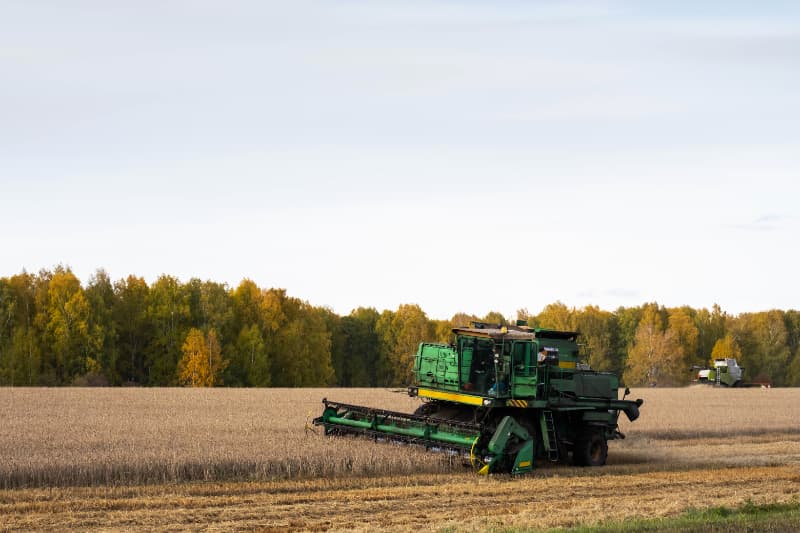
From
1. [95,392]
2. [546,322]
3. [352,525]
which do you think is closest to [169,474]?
[352,525]

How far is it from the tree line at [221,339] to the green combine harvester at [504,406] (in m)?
44.1

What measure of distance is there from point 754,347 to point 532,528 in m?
102

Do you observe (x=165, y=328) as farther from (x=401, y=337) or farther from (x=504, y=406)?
(x=504, y=406)

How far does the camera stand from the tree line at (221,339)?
68.4 metres

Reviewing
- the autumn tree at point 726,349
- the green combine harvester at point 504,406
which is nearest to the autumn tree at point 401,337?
the autumn tree at point 726,349

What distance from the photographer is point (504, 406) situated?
1930 cm

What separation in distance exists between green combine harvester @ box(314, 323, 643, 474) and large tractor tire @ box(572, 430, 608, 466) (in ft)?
0.07

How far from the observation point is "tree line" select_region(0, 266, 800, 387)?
68.4 metres

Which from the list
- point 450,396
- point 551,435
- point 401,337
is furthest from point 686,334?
point 450,396

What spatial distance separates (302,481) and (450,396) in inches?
176

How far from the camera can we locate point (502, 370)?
64.0 feet

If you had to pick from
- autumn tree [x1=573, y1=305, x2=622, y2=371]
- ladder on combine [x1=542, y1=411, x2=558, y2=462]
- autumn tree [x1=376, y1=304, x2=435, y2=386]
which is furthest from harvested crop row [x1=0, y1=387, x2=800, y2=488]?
autumn tree [x1=573, y1=305, x2=622, y2=371]

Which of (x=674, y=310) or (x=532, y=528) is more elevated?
(x=674, y=310)

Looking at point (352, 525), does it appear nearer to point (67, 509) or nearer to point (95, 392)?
point (67, 509)
